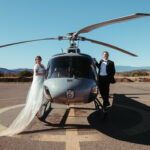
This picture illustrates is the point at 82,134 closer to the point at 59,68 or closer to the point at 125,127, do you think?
the point at 125,127

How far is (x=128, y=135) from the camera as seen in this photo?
4680mm

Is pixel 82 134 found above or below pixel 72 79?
below

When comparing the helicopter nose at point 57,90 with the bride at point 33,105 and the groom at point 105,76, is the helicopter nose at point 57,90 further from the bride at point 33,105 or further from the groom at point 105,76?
the groom at point 105,76

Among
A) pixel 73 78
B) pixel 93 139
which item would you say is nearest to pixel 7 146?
pixel 93 139

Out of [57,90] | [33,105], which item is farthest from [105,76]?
[33,105]

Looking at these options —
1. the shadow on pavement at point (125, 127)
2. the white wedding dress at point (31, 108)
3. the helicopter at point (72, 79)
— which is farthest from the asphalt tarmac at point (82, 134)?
the helicopter at point (72, 79)

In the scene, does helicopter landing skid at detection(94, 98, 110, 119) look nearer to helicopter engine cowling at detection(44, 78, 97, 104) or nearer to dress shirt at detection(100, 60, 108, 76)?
dress shirt at detection(100, 60, 108, 76)

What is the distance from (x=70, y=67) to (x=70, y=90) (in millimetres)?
1187

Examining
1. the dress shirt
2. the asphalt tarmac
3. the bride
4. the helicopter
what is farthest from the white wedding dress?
the dress shirt

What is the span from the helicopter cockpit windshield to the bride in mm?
520

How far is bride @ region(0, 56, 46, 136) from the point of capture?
511 centimetres

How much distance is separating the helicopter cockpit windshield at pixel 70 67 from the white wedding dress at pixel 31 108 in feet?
2.01

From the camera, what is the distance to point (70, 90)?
14.7ft

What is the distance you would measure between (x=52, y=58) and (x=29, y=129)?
8.32ft
